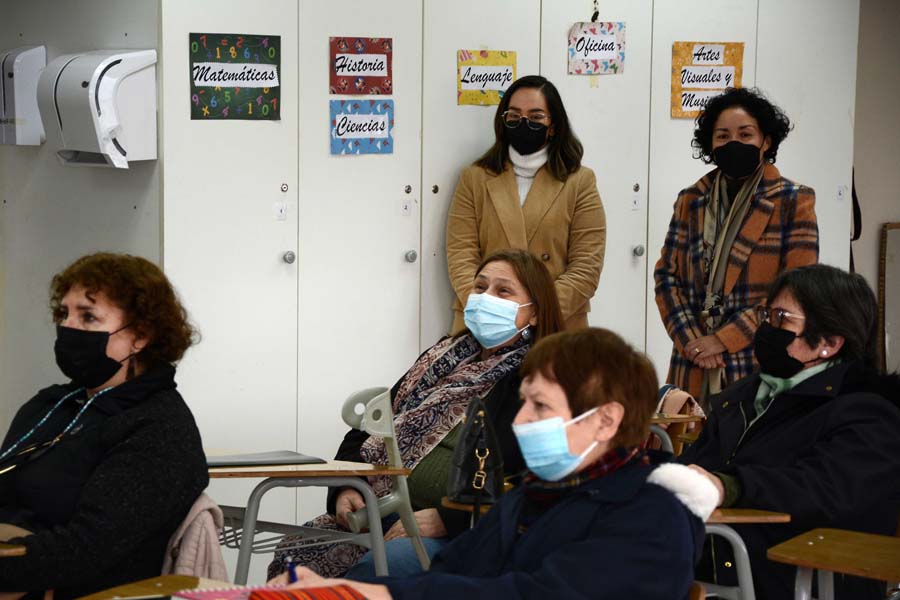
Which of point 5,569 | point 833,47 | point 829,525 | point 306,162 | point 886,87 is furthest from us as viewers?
point 886,87

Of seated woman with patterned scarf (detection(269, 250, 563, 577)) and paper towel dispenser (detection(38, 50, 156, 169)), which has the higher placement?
paper towel dispenser (detection(38, 50, 156, 169))

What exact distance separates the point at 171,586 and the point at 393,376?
2.98m

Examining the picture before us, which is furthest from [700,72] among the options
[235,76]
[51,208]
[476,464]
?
[476,464]

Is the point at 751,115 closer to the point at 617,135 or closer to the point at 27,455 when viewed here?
the point at 617,135

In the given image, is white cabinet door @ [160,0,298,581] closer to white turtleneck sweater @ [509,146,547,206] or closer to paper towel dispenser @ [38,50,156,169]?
paper towel dispenser @ [38,50,156,169]

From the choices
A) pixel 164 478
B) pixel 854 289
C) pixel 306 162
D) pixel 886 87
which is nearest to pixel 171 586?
pixel 164 478

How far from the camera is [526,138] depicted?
4.86 m

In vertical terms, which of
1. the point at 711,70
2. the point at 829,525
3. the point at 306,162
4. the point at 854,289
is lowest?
the point at 829,525

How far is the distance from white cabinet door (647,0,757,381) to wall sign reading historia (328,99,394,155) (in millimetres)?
1166

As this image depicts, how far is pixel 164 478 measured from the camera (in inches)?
100

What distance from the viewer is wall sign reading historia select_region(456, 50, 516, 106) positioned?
5.08 m

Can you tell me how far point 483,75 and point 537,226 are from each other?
2.23ft

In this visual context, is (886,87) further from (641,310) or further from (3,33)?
(3,33)

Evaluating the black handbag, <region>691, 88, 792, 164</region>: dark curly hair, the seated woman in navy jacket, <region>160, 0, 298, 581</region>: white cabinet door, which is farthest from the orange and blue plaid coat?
the seated woman in navy jacket
